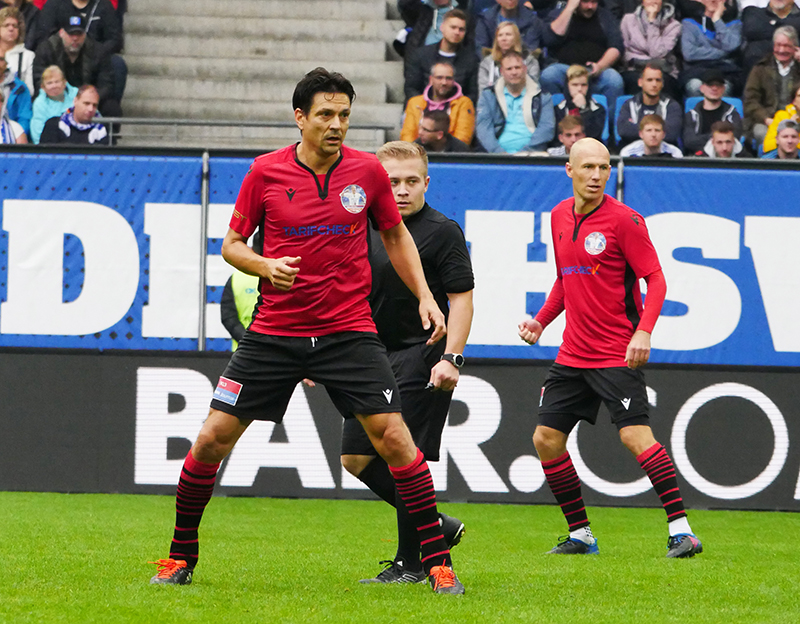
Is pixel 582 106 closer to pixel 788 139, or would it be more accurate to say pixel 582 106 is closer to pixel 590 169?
pixel 788 139

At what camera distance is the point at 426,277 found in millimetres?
5617

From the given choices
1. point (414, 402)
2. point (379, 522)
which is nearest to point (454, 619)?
point (414, 402)

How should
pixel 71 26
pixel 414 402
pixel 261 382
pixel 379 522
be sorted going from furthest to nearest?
pixel 71 26 → pixel 379 522 → pixel 414 402 → pixel 261 382

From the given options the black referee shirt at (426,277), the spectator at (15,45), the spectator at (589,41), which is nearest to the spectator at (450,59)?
the spectator at (589,41)

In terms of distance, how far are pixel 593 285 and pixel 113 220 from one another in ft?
14.1

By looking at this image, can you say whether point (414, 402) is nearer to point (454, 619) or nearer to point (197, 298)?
point (454, 619)

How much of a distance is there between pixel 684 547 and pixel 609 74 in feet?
27.2

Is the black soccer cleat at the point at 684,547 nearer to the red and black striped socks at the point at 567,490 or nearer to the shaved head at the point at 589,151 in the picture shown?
the red and black striped socks at the point at 567,490

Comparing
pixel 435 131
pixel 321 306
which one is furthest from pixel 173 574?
pixel 435 131

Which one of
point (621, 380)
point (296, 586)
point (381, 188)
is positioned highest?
point (381, 188)

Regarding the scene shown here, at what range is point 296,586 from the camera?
5188mm

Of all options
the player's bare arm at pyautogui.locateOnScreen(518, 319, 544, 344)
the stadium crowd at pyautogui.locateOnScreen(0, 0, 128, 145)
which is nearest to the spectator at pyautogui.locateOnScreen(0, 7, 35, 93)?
the stadium crowd at pyautogui.locateOnScreen(0, 0, 128, 145)

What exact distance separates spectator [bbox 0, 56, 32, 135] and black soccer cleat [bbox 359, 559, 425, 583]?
9098mm

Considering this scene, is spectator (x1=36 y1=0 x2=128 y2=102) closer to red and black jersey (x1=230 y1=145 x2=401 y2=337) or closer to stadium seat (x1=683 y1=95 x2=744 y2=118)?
stadium seat (x1=683 y1=95 x2=744 y2=118)
